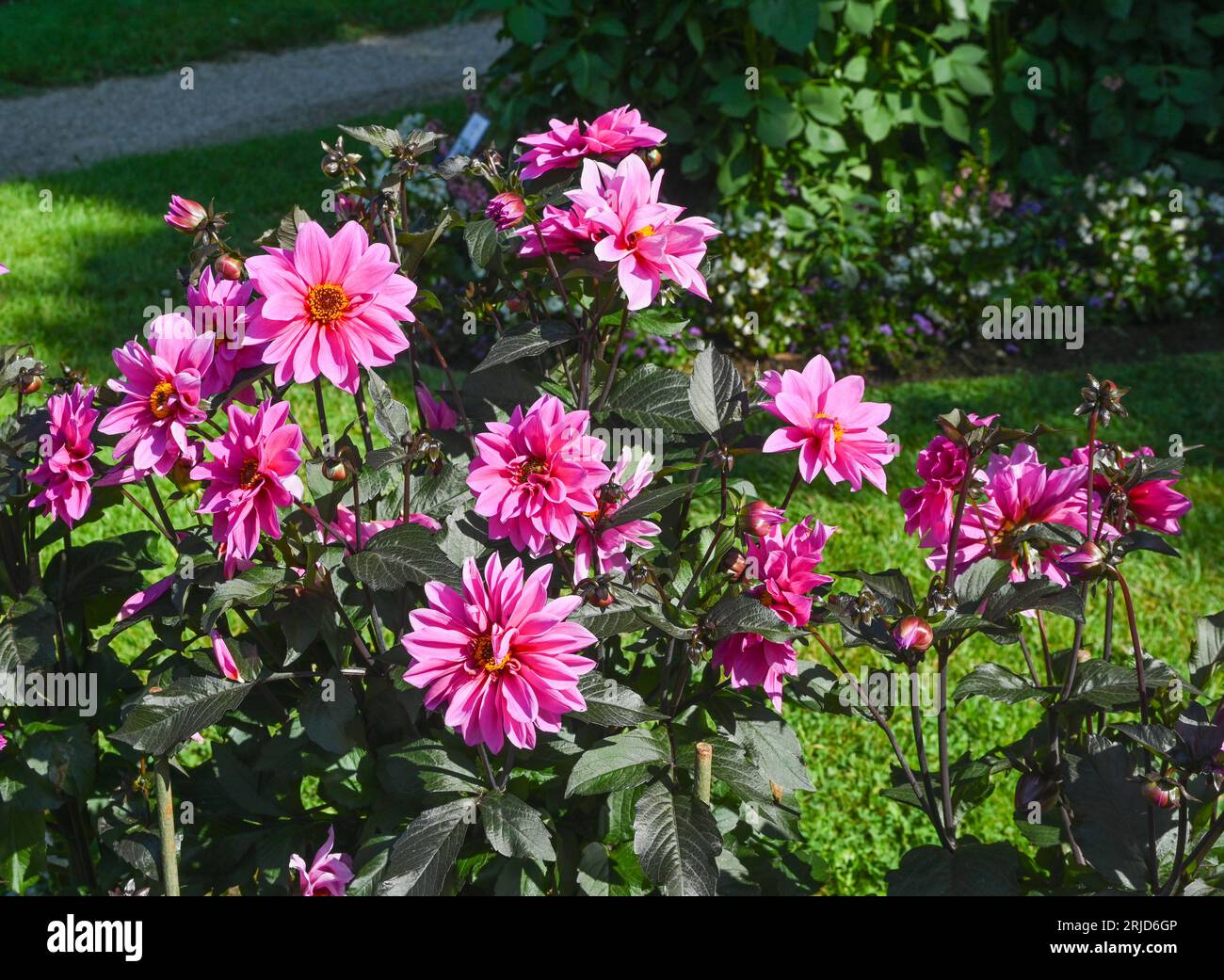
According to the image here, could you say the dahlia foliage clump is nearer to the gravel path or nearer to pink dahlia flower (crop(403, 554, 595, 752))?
pink dahlia flower (crop(403, 554, 595, 752))

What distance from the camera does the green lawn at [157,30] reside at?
329 inches

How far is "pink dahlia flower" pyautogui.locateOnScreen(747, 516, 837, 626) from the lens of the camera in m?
1.32

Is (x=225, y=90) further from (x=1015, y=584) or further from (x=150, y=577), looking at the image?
(x=1015, y=584)

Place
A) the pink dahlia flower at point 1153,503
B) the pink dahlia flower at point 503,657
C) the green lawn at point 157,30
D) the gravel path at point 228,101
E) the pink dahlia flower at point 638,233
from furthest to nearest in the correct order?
1. the green lawn at point 157,30
2. the gravel path at point 228,101
3. the pink dahlia flower at point 1153,503
4. the pink dahlia flower at point 638,233
5. the pink dahlia flower at point 503,657

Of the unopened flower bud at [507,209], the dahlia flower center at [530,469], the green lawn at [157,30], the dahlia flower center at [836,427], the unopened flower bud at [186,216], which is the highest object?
the green lawn at [157,30]

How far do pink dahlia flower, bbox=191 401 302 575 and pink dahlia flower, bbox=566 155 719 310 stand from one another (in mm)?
362

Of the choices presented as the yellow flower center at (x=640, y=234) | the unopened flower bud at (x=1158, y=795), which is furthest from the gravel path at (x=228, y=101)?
the unopened flower bud at (x=1158, y=795)

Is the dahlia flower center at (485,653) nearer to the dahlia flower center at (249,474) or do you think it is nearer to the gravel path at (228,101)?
the dahlia flower center at (249,474)

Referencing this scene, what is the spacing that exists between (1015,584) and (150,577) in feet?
8.14

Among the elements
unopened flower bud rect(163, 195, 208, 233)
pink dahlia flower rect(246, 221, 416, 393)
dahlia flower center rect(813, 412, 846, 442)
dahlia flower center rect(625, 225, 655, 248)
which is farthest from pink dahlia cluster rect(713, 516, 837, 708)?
unopened flower bud rect(163, 195, 208, 233)

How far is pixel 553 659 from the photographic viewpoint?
112cm

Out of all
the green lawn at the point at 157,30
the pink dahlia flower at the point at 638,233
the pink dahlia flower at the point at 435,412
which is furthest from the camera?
the green lawn at the point at 157,30

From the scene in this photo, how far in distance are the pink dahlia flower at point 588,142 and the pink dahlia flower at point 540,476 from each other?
36 cm
